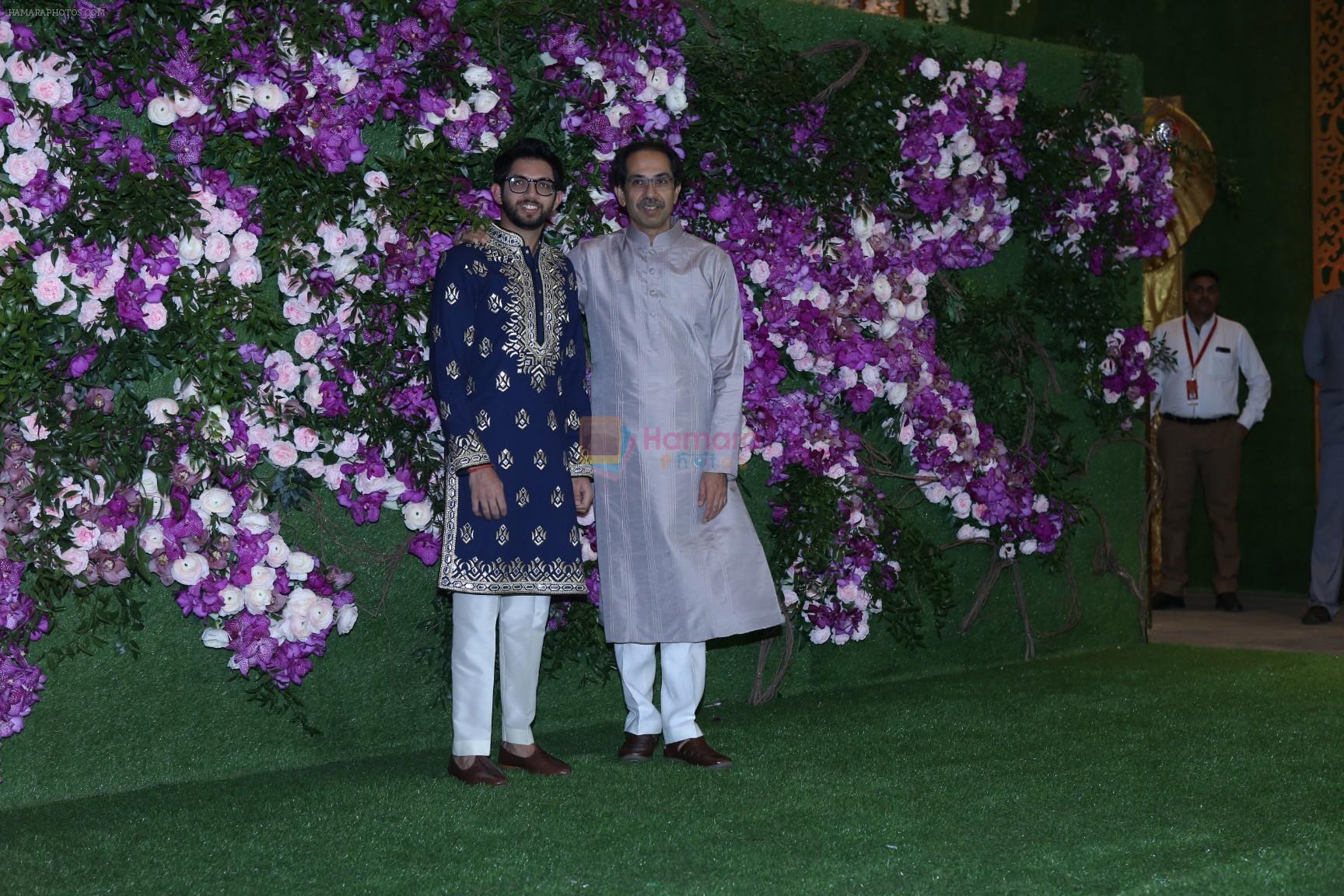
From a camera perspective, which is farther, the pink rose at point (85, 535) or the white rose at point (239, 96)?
the white rose at point (239, 96)

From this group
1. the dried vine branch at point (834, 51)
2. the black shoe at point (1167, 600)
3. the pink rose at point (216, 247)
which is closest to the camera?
the pink rose at point (216, 247)

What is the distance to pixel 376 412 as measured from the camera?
365 cm

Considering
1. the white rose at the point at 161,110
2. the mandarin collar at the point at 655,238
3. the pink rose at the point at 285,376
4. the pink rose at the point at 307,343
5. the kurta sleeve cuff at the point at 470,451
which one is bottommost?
the kurta sleeve cuff at the point at 470,451

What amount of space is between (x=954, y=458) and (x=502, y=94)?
197 centimetres

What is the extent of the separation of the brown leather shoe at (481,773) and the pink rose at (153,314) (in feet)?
4.06

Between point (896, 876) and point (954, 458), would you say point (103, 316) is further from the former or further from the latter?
point (954, 458)

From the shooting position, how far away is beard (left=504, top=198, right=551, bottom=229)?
Answer: 3.53m

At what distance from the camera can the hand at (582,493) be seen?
3631mm

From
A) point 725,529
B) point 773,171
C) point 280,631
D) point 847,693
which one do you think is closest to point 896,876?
point 725,529

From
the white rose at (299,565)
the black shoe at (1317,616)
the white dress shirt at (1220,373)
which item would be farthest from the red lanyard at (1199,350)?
the white rose at (299,565)

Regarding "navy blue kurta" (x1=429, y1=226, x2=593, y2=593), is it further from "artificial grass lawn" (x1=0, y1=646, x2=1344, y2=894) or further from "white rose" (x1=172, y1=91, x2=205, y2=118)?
"white rose" (x1=172, y1=91, x2=205, y2=118)

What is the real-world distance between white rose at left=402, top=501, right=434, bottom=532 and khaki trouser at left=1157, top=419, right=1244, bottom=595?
4.49m

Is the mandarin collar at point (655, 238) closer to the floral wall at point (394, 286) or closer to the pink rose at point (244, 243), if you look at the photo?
the floral wall at point (394, 286)

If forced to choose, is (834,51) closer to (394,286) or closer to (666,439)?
(666,439)
